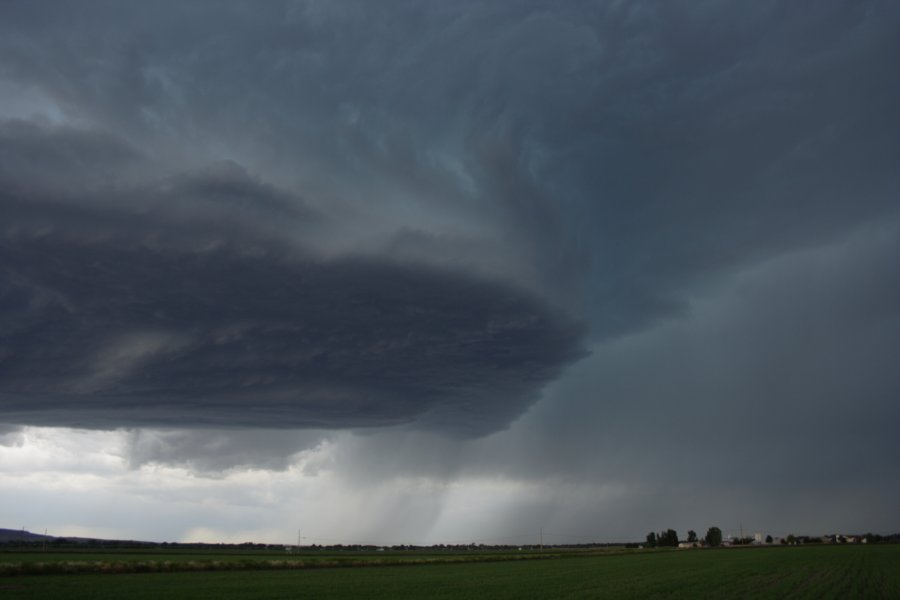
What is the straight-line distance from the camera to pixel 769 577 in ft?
238

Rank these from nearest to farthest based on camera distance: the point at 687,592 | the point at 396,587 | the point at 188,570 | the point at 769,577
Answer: the point at 687,592, the point at 396,587, the point at 769,577, the point at 188,570

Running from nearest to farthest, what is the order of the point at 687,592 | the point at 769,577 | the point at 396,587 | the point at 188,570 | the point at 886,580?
the point at 687,592 → the point at 396,587 → the point at 886,580 → the point at 769,577 → the point at 188,570

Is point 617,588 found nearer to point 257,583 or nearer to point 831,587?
point 831,587

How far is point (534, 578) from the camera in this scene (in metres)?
74.4

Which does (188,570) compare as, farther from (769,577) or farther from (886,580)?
(886,580)

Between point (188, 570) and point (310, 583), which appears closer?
point (310, 583)

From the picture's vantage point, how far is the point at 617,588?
58.1 meters

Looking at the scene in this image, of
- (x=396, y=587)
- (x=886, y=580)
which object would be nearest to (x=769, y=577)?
(x=886, y=580)

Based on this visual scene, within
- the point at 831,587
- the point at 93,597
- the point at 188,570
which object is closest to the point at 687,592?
the point at 831,587

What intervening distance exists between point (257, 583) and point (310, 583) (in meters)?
5.46

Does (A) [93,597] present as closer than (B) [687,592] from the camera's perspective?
Yes

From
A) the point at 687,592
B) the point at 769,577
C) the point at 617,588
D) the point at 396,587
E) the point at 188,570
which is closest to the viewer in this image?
the point at 687,592

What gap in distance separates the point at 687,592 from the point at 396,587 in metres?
26.2

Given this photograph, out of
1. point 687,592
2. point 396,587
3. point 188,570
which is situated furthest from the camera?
point 188,570
